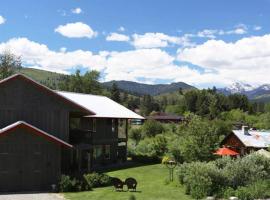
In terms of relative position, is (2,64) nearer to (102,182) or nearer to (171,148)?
(171,148)

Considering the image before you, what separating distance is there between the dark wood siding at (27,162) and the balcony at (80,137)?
6.42 metres

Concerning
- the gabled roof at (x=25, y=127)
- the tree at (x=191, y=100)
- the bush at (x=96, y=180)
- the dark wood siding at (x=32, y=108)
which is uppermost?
the tree at (x=191, y=100)

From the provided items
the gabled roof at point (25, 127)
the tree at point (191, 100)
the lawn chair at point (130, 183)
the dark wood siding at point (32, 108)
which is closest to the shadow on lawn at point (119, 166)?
the dark wood siding at point (32, 108)

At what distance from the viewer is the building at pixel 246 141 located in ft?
173

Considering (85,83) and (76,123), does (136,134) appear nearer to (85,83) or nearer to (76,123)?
(85,83)

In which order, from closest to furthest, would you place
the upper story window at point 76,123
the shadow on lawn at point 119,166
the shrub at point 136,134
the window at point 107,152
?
the shadow on lawn at point 119,166 → the upper story window at point 76,123 → the window at point 107,152 → the shrub at point 136,134

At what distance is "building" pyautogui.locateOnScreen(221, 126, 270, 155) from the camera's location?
52.7 m

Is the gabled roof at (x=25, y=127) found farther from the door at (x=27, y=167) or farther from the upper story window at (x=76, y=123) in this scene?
the upper story window at (x=76, y=123)

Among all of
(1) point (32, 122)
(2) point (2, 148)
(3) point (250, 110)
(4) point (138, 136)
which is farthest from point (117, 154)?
(3) point (250, 110)

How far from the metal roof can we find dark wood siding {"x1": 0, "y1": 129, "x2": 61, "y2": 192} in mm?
→ 26609

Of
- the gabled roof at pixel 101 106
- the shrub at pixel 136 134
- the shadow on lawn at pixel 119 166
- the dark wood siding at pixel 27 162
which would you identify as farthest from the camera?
the shrub at pixel 136 134

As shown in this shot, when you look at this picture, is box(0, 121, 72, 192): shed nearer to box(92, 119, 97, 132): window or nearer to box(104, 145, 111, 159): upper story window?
box(92, 119, 97, 132): window

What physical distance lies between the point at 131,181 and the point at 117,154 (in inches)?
788

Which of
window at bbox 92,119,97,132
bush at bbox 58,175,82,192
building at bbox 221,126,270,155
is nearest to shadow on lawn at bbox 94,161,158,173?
window at bbox 92,119,97,132
